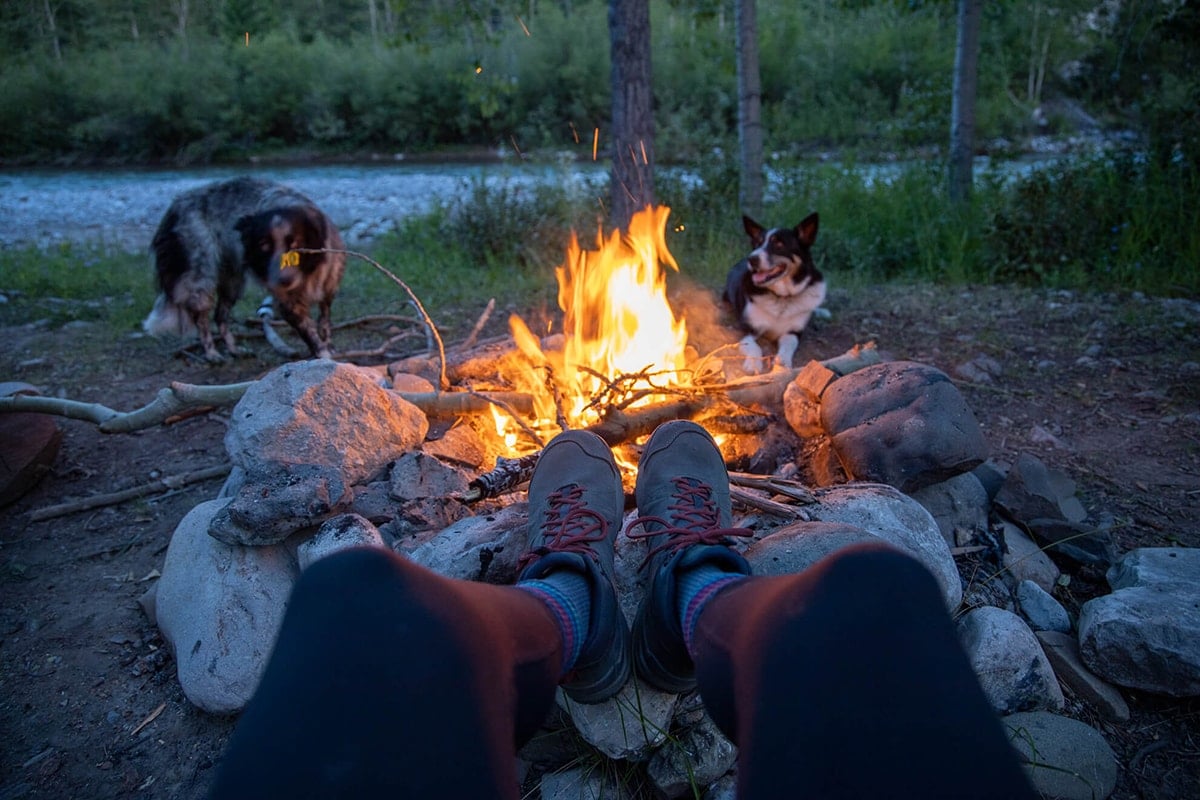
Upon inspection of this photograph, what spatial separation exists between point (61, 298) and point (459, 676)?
25.8 ft

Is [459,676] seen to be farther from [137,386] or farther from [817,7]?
[817,7]

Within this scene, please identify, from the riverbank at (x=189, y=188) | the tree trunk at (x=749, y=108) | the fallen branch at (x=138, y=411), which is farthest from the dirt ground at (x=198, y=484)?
the riverbank at (x=189, y=188)

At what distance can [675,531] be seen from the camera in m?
2.06

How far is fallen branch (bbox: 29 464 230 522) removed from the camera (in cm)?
317

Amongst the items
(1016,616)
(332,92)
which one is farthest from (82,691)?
(332,92)

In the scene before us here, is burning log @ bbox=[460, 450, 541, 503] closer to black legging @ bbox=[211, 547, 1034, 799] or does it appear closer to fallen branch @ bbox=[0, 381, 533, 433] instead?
fallen branch @ bbox=[0, 381, 533, 433]

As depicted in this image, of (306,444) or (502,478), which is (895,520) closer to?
(502,478)

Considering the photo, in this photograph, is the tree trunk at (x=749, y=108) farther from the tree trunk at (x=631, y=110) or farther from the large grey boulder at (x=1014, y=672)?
the large grey boulder at (x=1014, y=672)

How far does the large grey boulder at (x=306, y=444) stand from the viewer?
2.29 metres

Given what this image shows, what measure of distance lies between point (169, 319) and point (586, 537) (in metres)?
4.82

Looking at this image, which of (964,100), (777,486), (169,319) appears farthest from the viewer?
(964,100)

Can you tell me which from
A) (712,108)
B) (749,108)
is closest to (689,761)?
(749,108)

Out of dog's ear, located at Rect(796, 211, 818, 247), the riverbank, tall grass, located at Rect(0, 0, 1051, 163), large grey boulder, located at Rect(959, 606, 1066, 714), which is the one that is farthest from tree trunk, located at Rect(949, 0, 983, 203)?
tall grass, located at Rect(0, 0, 1051, 163)

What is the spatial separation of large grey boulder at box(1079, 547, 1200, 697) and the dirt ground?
0.40 feet
